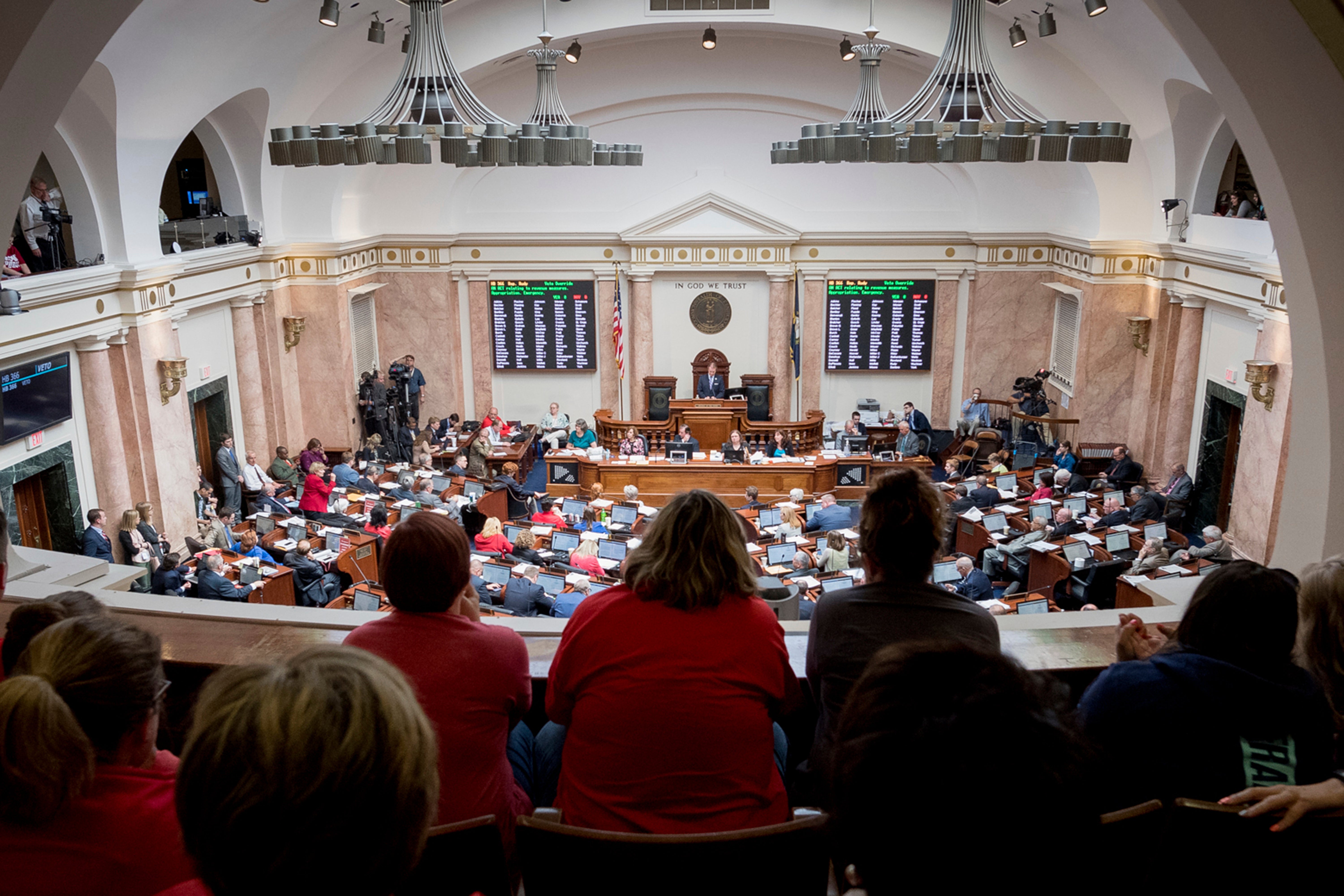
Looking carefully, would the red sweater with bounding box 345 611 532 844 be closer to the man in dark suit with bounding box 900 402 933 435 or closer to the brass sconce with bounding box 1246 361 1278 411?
the brass sconce with bounding box 1246 361 1278 411

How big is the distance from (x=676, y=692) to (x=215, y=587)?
25.5 feet

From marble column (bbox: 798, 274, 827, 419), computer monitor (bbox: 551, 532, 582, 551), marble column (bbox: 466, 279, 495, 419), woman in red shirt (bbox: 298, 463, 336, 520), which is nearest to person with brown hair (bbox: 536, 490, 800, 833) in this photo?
computer monitor (bbox: 551, 532, 582, 551)

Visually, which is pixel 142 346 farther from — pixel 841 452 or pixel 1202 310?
pixel 1202 310

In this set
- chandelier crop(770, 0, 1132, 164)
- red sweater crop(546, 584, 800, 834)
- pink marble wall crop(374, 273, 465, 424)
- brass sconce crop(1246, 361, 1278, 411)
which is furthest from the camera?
pink marble wall crop(374, 273, 465, 424)

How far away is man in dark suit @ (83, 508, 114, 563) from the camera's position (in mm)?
9891

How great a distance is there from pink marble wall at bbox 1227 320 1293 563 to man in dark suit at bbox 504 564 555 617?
759cm

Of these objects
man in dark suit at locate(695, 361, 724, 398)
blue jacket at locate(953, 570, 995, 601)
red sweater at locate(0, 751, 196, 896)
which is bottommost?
blue jacket at locate(953, 570, 995, 601)

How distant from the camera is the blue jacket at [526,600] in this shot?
844 centimetres

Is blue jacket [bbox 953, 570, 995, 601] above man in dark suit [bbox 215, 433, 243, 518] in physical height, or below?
→ below

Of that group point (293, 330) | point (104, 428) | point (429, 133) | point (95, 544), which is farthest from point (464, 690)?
point (293, 330)

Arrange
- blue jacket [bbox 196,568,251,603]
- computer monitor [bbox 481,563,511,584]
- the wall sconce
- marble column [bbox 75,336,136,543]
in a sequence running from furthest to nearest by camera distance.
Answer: the wall sconce < marble column [bbox 75,336,136,543] < computer monitor [bbox 481,563,511,584] < blue jacket [bbox 196,568,251,603]

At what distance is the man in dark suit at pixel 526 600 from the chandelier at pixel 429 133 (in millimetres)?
3501

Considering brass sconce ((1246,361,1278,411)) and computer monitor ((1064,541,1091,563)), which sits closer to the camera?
computer monitor ((1064,541,1091,563))

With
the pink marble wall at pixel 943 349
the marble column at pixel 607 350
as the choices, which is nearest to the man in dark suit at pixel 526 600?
the marble column at pixel 607 350
